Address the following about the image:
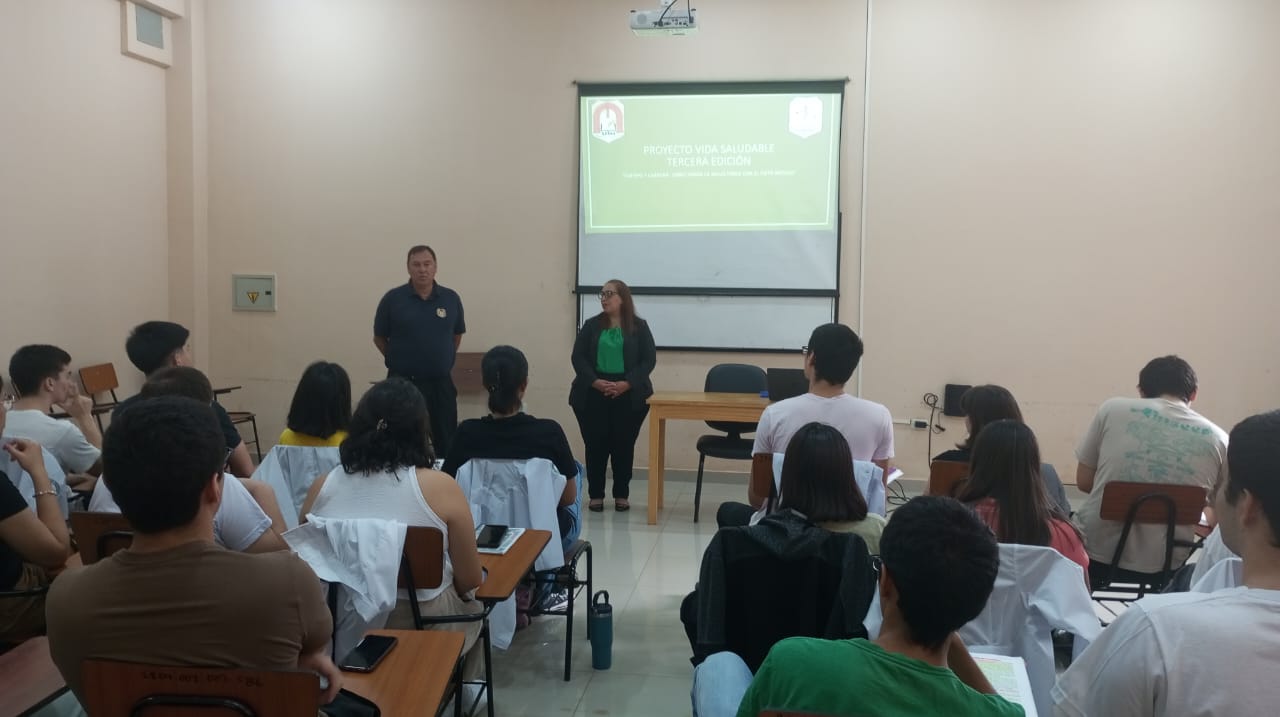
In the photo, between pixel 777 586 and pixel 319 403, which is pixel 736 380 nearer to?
pixel 319 403

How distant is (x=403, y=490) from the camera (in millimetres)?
2346

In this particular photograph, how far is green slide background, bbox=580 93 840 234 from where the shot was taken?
612 cm

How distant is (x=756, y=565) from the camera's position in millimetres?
2102

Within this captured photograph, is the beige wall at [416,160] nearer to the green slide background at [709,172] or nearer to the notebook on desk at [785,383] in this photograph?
the green slide background at [709,172]

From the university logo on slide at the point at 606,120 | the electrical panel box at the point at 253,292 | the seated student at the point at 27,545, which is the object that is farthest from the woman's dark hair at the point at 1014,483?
the electrical panel box at the point at 253,292

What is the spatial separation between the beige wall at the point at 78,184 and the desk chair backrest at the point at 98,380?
0.11m

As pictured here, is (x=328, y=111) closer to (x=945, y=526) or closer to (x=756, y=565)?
(x=756, y=565)

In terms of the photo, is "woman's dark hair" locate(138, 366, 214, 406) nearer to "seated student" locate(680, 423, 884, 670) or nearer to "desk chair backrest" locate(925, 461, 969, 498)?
"seated student" locate(680, 423, 884, 670)

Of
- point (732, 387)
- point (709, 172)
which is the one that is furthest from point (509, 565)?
point (709, 172)

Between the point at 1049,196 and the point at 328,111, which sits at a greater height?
the point at 328,111

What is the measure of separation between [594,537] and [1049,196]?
12.3 ft

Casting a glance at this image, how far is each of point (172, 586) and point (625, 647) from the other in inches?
87.4

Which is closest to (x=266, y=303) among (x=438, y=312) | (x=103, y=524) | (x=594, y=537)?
(x=438, y=312)

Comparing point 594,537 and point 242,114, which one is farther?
point 242,114
